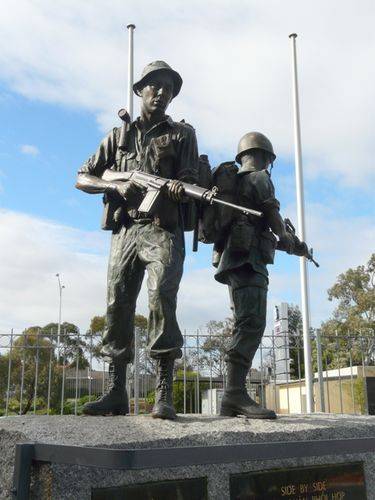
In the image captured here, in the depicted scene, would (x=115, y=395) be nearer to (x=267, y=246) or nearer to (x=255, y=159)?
(x=267, y=246)

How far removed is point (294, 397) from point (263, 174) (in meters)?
10.5

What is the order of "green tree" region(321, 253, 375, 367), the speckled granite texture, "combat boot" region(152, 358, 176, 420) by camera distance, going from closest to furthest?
the speckled granite texture → "combat boot" region(152, 358, 176, 420) → "green tree" region(321, 253, 375, 367)

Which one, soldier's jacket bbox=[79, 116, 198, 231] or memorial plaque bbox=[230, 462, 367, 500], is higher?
soldier's jacket bbox=[79, 116, 198, 231]

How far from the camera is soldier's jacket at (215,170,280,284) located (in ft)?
12.8

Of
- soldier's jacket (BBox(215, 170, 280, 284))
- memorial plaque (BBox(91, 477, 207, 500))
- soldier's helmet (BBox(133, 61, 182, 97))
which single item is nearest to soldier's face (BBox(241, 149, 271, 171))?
soldier's jacket (BBox(215, 170, 280, 284))

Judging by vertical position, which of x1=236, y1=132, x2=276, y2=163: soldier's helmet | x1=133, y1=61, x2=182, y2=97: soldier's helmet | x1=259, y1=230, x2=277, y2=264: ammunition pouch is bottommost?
x1=259, y1=230, x2=277, y2=264: ammunition pouch

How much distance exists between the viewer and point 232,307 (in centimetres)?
399

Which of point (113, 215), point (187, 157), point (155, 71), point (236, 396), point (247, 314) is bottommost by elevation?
point (236, 396)

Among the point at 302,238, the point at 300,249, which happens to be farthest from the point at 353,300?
the point at 300,249

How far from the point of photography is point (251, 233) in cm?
394

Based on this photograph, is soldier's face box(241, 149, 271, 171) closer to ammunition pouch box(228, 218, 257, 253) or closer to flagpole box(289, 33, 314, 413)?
ammunition pouch box(228, 218, 257, 253)

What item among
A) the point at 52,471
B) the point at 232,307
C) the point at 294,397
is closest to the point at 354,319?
the point at 294,397

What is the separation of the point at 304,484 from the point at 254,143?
7.77 feet

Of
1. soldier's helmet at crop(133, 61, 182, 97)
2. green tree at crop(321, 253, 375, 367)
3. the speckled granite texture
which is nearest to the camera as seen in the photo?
the speckled granite texture
